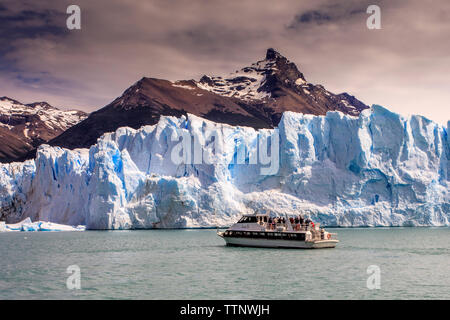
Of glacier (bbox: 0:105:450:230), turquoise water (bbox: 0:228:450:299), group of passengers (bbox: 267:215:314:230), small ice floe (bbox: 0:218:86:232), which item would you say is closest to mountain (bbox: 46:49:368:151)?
small ice floe (bbox: 0:218:86:232)

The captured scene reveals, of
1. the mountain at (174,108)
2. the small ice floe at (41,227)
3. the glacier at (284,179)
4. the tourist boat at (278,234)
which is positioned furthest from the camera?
the mountain at (174,108)

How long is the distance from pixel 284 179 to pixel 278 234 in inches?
819

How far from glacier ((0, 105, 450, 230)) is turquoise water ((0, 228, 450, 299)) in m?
17.4

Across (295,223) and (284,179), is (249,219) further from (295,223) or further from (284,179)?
(284,179)

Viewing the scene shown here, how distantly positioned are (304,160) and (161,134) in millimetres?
16438

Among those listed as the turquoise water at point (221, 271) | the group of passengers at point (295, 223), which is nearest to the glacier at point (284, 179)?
the group of passengers at point (295, 223)

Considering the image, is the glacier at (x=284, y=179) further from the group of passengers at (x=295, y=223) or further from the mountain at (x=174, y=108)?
the mountain at (x=174, y=108)

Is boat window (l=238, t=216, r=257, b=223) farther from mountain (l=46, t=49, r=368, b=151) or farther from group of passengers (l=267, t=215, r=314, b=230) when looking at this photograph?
mountain (l=46, t=49, r=368, b=151)

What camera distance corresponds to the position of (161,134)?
5984 cm

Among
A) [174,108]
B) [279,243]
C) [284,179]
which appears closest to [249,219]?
[279,243]

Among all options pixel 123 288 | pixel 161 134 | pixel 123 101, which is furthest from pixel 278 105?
pixel 123 288

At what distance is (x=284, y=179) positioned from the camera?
56062mm

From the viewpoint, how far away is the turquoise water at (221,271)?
1805 centimetres
